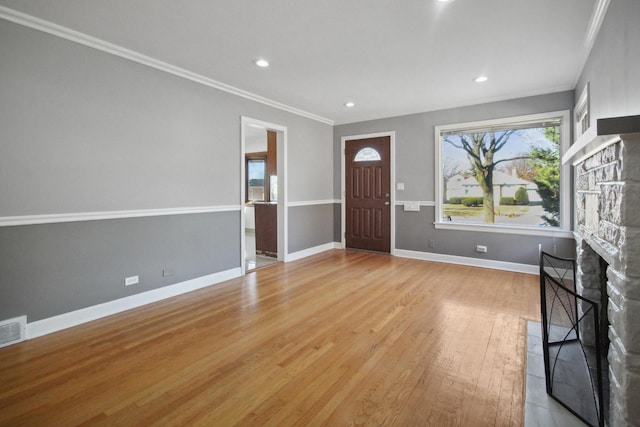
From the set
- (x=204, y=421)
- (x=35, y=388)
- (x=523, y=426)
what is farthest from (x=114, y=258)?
(x=523, y=426)

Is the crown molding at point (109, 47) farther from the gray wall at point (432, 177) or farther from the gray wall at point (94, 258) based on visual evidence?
the gray wall at point (432, 177)

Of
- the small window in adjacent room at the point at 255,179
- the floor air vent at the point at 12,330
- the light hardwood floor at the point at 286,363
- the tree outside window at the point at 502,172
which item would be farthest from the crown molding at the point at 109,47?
the small window in adjacent room at the point at 255,179

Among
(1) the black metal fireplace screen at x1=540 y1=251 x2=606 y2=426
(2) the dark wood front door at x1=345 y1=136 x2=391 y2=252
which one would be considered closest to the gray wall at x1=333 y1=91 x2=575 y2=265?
(2) the dark wood front door at x1=345 y1=136 x2=391 y2=252

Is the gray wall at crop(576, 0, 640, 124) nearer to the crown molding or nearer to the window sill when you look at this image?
the window sill

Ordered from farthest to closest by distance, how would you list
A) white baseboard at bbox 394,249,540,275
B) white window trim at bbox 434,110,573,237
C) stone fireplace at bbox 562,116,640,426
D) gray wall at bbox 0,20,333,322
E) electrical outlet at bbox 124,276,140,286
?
white baseboard at bbox 394,249,540,275, white window trim at bbox 434,110,573,237, electrical outlet at bbox 124,276,140,286, gray wall at bbox 0,20,333,322, stone fireplace at bbox 562,116,640,426

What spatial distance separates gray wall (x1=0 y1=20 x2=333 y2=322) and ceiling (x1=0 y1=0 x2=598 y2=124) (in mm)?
346

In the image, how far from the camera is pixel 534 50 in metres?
3.08

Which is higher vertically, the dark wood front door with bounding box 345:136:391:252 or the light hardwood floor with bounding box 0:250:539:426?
the dark wood front door with bounding box 345:136:391:252

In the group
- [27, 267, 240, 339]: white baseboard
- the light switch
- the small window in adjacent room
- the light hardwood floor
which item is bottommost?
the light hardwood floor

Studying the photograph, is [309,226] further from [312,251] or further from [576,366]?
[576,366]

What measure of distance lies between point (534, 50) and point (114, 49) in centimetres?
408

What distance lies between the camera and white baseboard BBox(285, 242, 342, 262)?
17.6 ft

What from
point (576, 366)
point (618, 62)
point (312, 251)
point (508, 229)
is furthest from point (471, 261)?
point (618, 62)

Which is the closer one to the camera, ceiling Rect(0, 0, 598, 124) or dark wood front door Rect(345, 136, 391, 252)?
ceiling Rect(0, 0, 598, 124)
